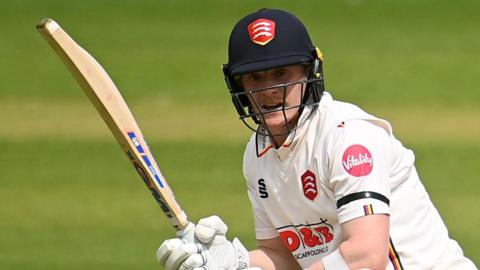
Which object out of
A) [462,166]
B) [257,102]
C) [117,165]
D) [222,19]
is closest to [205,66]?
[222,19]

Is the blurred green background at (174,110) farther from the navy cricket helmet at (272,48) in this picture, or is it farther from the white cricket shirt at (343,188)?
the navy cricket helmet at (272,48)

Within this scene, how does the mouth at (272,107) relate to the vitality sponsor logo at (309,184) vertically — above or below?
above

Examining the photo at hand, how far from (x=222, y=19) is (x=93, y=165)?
145 inches

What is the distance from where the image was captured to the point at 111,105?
14.3ft

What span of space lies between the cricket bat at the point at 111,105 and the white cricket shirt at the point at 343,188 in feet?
1.67

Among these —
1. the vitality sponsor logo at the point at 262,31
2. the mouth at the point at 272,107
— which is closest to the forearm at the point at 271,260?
the mouth at the point at 272,107

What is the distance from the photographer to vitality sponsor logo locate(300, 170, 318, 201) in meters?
4.57

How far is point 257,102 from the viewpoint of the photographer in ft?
15.0

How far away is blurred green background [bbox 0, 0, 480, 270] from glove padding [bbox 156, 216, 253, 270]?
3236 mm

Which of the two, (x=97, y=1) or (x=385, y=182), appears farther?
(x=97, y=1)

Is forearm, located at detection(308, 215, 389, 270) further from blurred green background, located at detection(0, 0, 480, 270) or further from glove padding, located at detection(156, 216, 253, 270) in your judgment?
blurred green background, located at detection(0, 0, 480, 270)

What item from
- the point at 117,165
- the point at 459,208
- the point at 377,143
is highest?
the point at 377,143

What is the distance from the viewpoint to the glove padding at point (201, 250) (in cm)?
426

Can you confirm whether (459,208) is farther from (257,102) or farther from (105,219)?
(257,102)
